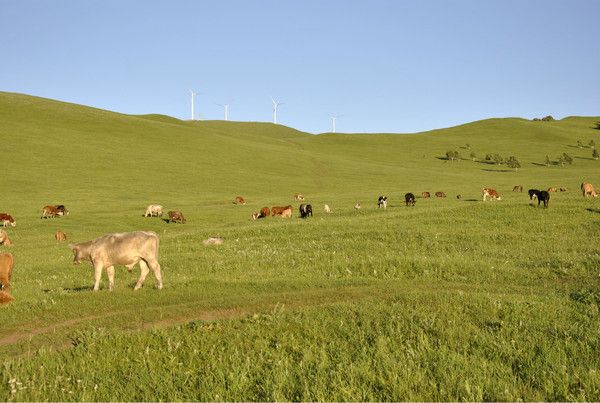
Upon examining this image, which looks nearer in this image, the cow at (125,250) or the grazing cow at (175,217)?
the cow at (125,250)

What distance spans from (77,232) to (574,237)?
113ft

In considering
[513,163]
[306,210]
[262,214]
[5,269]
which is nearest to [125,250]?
[5,269]

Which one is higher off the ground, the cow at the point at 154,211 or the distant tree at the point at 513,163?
the distant tree at the point at 513,163

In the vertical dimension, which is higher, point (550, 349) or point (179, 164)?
point (179, 164)

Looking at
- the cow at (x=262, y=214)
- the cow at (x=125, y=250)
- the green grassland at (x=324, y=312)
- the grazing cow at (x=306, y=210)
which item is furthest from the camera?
the cow at (x=262, y=214)

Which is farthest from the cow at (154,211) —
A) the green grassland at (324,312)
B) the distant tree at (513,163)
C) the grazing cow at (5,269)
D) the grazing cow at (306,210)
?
the distant tree at (513,163)

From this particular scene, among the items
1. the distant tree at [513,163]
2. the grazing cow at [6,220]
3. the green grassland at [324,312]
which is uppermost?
the distant tree at [513,163]

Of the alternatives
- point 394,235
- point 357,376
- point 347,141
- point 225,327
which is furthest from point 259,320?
point 347,141

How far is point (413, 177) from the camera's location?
3885 inches

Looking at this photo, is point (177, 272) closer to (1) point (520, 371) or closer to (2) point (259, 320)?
(2) point (259, 320)

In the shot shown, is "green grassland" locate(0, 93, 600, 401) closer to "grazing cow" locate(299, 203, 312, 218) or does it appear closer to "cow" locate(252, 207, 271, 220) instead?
"cow" locate(252, 207, 271, 220)

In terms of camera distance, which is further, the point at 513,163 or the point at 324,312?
the point at 513,163

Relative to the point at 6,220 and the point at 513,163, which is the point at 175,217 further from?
the point at 513,163

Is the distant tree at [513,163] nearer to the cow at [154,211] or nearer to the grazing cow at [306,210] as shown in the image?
the grazing cow at [306,210]
